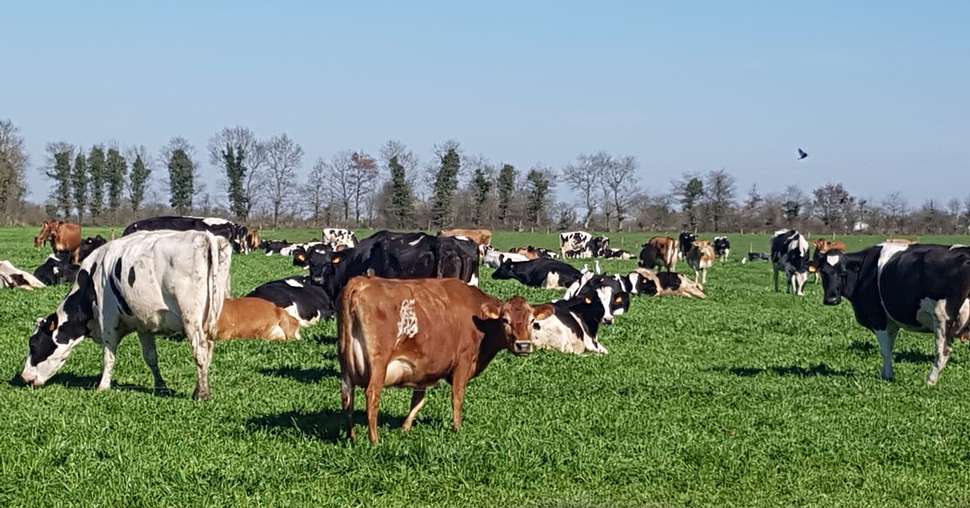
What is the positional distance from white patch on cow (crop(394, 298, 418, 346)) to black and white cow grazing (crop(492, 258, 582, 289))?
23221 mm

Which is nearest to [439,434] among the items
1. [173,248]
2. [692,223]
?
[173,248]

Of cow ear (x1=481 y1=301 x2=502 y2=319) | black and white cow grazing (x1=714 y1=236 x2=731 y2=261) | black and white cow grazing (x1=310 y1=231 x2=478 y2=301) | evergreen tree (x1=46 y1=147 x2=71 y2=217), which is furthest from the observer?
evergreen tree (x1=46 y1=147 x2=71 y2=217)

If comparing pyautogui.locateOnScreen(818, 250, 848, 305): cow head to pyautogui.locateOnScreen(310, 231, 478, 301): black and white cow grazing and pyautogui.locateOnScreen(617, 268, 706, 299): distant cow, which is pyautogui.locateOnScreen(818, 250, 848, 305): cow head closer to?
pyautogui.locateOnScreen(310, 231, 478, 301): black and white cow grazing

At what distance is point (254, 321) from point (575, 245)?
4600cm

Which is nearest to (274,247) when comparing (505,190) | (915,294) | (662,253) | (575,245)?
(575,245)

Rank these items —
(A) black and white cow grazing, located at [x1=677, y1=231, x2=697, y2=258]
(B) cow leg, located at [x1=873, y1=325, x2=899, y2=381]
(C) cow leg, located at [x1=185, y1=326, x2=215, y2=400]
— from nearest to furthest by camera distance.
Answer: (C) cow leg, located at [x1=185, y1=326, x2=215, y2=400], (B) cow leg, located at [x1=873, y1=325, x2=899, y2=381], (A) black and white cow grazing, located at [x1=677, y1=231, x2=697, y2=258]

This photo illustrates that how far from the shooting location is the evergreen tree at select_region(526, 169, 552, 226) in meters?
113

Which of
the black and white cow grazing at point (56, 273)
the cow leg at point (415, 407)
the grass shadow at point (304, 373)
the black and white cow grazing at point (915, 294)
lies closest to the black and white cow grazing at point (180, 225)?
the black and white cow grazing at point (56, 273)

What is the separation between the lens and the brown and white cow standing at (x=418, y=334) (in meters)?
8.83

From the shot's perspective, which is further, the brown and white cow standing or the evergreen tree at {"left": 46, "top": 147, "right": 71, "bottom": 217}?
the evergreen tree at {"left": 46, "top": 147, "right": 71, "bottom": 217}

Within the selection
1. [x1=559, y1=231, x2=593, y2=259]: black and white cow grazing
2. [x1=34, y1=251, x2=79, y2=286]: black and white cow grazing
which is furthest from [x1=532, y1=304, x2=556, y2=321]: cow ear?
[x1=559, y1=231, x2=593, y2=259]: black and white cow grazing

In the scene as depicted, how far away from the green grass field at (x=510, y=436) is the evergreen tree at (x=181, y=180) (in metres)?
96.8

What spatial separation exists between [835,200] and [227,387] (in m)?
113

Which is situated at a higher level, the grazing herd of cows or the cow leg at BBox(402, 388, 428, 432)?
the grazing herd of cows
